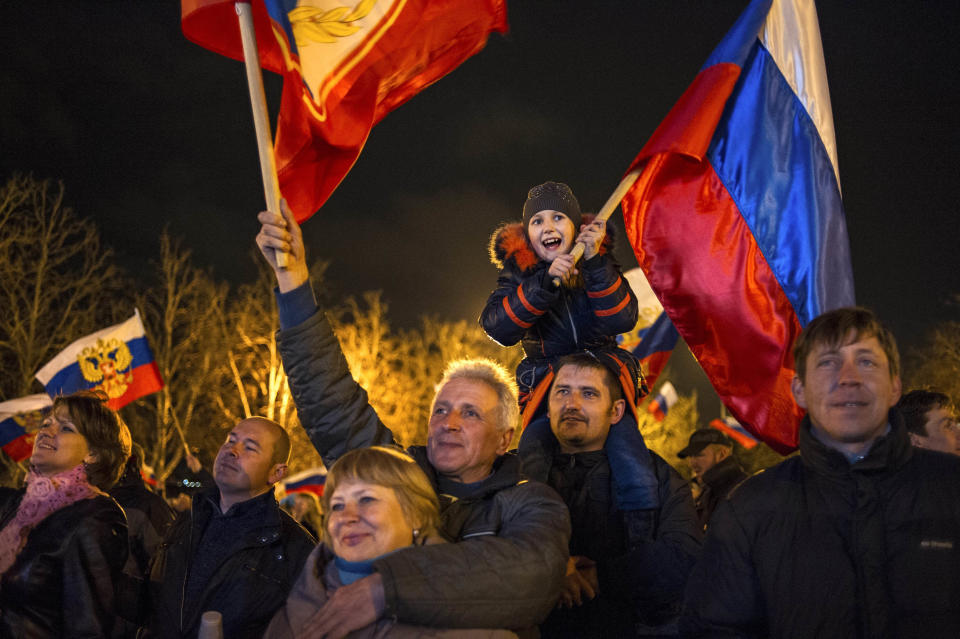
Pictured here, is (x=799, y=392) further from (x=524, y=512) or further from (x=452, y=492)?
(x=452, y=492)

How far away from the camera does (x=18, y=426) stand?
10188mm

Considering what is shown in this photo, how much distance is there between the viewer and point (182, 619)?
349cm

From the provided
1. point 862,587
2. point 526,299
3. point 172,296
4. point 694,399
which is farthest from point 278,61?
point 694,399

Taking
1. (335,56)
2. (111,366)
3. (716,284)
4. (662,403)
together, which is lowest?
(662,403)

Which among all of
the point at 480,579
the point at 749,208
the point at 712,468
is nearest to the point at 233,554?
the point at 480,579

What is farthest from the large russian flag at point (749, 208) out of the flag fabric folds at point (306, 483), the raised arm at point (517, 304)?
the flag fabric folds at point (306, 483)

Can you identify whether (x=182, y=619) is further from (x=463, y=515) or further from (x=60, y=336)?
(x=60, y=336)

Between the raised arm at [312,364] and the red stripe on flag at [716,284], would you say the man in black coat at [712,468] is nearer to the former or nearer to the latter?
the red stripe on flag at [716,284]

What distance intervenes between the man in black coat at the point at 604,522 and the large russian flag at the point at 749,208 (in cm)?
88

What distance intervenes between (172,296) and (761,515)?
25.4 m

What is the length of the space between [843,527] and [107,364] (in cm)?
994

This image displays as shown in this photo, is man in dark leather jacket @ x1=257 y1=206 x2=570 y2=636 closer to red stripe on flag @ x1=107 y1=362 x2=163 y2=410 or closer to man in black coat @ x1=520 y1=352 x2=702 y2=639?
man in black coat @ x1=520 y1=352 x2=702 y2=639

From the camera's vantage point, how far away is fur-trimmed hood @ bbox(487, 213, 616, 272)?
15.1ft

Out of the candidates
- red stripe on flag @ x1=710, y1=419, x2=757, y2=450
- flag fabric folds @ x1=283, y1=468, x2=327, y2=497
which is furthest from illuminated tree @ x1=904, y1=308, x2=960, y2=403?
flag fabric folds @ x1=283, y1=468, x2=327, y2=497
